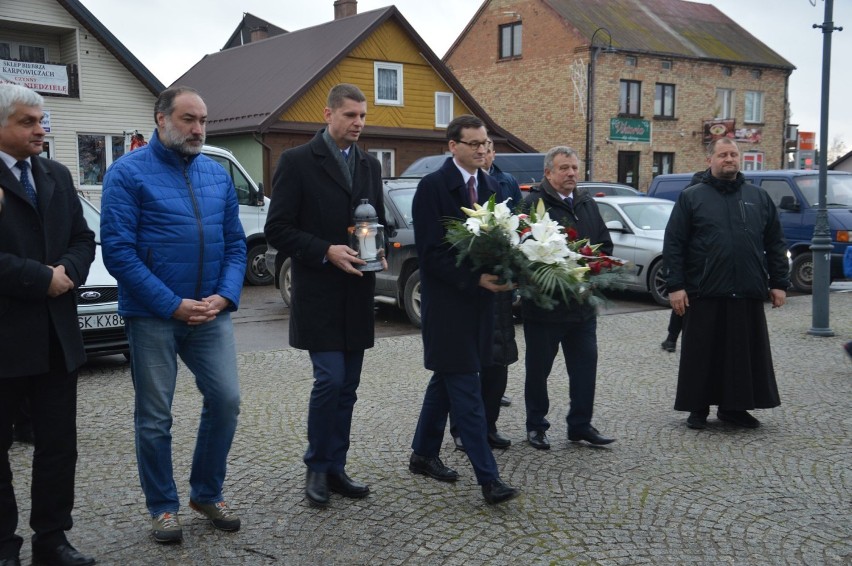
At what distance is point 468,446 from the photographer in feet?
15.7

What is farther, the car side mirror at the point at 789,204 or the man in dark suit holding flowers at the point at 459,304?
the car side mirror at the point at 789,204

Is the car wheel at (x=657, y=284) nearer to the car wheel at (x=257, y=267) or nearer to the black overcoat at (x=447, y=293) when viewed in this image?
the car wheel at (x=257, y=267)

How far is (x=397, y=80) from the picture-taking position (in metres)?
33.2

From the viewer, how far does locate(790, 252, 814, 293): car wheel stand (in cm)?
1541

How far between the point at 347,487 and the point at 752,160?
1646 inches

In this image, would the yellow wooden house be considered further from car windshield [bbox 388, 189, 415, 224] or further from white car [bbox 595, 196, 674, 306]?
car windshield [bbox 388, 189, 415, 224]

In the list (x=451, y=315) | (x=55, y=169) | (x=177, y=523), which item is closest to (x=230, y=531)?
(x=177, y=523)

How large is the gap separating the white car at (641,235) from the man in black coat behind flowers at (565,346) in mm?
7315

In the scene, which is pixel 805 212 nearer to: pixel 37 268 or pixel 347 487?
pixel 347 487

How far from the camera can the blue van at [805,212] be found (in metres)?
14.9

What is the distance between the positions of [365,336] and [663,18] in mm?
42635

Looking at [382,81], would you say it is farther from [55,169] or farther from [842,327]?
[55,169]

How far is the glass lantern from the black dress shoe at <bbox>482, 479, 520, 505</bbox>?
4.16ft

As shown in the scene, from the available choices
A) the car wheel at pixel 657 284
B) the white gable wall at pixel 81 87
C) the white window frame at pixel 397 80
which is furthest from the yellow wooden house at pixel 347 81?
the car wheel at pixel 657 284
